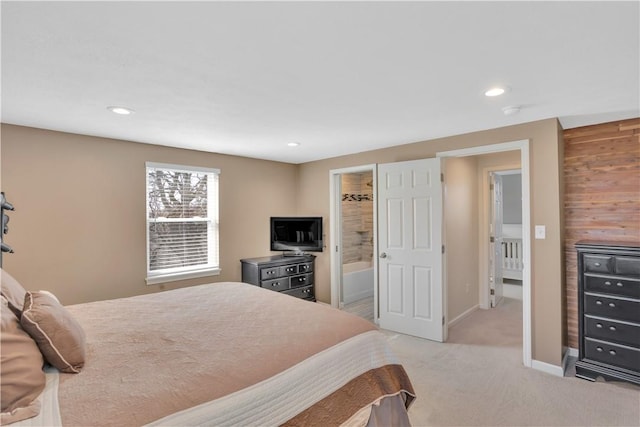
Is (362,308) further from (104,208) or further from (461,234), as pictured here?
(104,208)

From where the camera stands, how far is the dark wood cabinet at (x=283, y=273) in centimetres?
419

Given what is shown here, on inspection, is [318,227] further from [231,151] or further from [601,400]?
[601,400]

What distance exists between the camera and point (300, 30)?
1.43 metres

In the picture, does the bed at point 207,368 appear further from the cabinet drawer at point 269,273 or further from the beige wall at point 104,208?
the cabinet drawer at point 269,273

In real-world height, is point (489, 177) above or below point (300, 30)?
below

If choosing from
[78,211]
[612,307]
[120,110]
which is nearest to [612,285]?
[612,307]

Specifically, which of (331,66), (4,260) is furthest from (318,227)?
(4,260)

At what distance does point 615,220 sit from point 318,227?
3307mm

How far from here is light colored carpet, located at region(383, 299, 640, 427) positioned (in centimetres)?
217

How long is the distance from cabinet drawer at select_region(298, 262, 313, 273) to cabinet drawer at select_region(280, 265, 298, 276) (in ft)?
0.26

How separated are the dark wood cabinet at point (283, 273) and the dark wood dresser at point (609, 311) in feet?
10.5

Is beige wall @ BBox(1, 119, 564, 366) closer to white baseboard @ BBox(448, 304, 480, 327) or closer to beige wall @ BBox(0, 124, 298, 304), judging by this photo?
beige wall @ BBox(0, 124, 298, 304)

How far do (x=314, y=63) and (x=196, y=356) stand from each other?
165 cm

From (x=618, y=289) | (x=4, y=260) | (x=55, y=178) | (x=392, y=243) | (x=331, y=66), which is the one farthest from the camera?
(x=392, y=243)
